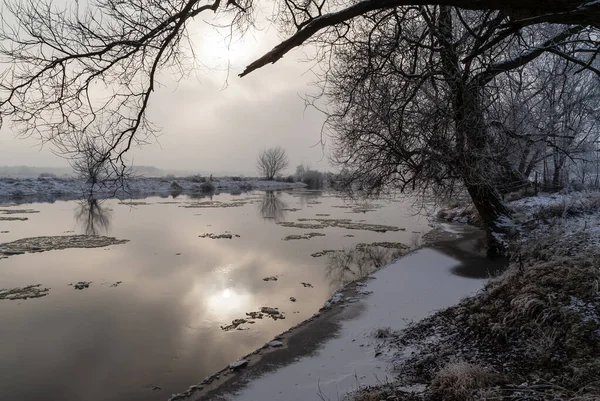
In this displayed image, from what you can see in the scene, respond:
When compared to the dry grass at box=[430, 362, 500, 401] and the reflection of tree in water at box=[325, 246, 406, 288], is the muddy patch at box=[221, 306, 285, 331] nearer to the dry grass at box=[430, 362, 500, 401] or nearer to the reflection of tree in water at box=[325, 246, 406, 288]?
the reflection of tree in water at box=[325, 246, 406, 288]

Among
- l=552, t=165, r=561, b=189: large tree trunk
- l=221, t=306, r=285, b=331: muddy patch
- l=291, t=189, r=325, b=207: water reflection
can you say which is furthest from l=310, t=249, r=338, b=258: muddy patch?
l=291, t=189, r=325, b=207: water reflection

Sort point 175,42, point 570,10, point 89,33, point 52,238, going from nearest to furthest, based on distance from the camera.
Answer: point 570,10 → point 89,33 → point 175,42 → point 52,238

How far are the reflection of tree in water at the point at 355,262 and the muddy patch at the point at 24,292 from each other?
7.64m

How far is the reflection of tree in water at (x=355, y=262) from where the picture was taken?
1109cm

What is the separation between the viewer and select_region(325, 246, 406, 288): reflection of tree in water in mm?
11086

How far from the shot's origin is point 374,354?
5547 mm

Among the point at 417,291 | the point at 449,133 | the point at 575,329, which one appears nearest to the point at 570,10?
the point at 575,329

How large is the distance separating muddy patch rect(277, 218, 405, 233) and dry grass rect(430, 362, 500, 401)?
1616 cm

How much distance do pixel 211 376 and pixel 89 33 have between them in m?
5.02

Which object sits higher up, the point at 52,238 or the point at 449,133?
the point at 449,133

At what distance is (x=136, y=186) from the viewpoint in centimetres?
5059

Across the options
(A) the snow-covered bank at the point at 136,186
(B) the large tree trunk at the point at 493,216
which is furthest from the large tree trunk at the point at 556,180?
(A) the snow-covered bank at the point at 136,186

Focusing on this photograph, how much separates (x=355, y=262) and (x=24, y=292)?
32.0ft

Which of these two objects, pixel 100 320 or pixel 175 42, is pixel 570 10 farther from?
pixel 100 320
